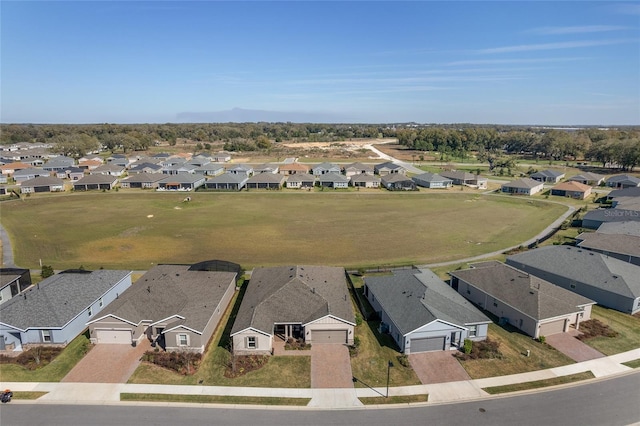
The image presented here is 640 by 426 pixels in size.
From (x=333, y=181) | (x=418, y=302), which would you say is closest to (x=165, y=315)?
(x=418, y=302)

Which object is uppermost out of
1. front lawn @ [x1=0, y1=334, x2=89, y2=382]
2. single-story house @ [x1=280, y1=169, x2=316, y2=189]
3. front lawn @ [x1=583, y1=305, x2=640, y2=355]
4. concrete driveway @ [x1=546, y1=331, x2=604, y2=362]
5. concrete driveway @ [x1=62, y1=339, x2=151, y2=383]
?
single-story house @ [x1=280, y1=169, x2=316, y2=189]

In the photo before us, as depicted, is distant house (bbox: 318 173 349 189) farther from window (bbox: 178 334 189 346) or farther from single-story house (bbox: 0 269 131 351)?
window (bbox: 178 334 189 346)

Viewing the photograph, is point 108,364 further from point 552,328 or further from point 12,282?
point 552,328

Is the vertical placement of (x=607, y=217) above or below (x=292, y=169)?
below

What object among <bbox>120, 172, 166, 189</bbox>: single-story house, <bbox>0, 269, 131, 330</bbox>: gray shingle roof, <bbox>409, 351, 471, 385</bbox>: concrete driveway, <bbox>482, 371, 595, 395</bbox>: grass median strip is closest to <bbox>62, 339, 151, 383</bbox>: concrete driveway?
<bbox>0, 269, 131, 330</bbox>: gray shingle roof

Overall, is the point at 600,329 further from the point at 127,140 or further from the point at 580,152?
the point at 127,140

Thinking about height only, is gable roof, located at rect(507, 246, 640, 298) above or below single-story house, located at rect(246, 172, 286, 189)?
below

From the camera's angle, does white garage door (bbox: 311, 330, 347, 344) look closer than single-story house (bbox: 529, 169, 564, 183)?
Yes

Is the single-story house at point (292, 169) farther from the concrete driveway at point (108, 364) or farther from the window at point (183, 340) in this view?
the window at point (183, 340)
